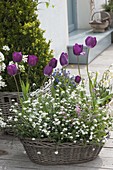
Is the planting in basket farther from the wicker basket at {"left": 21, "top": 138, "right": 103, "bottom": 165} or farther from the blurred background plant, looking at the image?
the blurred background plant

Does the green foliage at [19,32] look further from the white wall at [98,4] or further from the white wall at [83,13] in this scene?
the white wall at [98,4]

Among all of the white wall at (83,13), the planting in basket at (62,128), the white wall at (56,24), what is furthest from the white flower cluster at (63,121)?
the white wall at (83,13)

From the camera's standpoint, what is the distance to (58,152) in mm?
3180

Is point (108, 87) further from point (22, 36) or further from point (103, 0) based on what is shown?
point (103, 0)

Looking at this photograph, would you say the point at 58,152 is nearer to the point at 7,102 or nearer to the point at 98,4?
the point at 7,102

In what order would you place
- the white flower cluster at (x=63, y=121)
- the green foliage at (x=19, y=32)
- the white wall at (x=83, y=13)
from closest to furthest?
the white flower cluster at (x=63, y=121), the green foliage at (x=19, y=32), the white wall at (x=83, y=13)

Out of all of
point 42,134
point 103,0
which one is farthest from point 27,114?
point 103,0

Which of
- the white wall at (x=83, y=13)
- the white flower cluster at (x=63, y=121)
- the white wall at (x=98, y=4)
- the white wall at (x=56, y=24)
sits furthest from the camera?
the white wall at (x=98, y=4)

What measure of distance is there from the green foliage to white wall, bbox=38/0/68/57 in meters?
1.90

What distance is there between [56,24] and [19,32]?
2.68 meters

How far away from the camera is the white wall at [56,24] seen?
5.90 metres

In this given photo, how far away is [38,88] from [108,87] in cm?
68

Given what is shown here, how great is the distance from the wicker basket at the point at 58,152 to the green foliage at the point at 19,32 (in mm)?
750

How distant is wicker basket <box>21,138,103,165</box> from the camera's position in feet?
10.4
